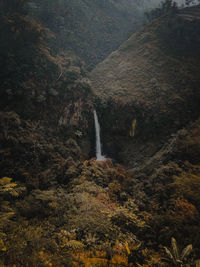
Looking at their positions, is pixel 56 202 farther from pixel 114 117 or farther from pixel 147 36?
pixel 147 36

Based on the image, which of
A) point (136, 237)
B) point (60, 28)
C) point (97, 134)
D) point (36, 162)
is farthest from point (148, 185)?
point (60, 28)

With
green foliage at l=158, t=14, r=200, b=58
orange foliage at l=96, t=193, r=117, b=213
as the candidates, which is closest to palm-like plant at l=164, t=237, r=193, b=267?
orange foliage at l=96, t=193, r=117, b=213

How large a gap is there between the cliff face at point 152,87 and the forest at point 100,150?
15 cm

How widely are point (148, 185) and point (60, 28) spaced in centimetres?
3359

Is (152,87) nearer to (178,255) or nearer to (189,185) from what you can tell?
(189,185)

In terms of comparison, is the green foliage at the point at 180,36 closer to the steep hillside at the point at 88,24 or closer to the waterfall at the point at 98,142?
the steep hillside at the point at 88,24

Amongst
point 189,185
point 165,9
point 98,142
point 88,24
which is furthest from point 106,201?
point 165,9

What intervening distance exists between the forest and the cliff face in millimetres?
146

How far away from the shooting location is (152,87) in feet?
63.4

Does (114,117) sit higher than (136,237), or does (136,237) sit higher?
(114,117)

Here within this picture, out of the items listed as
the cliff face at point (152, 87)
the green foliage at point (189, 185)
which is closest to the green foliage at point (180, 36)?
the cliff face at point (152, 87)

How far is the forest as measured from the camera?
17.0 feet

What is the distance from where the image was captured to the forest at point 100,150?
5.20 metres

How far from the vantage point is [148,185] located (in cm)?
952
